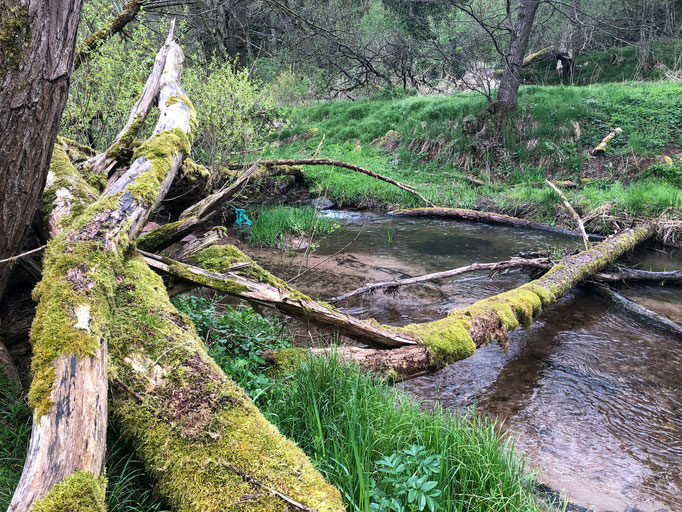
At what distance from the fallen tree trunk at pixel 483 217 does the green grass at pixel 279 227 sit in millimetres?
2612

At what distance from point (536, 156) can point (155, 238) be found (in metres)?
11.2

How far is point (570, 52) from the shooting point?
17125 millimetres

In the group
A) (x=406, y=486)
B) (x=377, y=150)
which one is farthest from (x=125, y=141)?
(x=377, y=150)

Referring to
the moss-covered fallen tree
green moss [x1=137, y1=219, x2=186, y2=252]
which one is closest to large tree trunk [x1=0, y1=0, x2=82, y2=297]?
the moss-covered fallen tree

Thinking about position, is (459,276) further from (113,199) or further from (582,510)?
(113,199)

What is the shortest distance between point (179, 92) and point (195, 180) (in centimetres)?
109

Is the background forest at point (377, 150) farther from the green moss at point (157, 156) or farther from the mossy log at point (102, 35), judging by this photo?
the green moss at point (157, 156)

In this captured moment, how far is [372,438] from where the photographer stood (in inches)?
87.2

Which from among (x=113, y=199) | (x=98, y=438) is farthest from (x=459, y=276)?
(x=98, y=438)

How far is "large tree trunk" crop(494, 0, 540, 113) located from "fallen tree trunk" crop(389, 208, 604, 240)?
465 cm

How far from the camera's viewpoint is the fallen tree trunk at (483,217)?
880cm

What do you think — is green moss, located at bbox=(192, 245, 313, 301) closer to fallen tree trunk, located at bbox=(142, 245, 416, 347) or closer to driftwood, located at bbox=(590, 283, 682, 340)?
fallen tree trunk, located at bbox=(142, 245, 416, 347)

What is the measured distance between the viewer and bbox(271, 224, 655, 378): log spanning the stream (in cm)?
312

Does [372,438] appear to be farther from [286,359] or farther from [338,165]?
[338,165]
